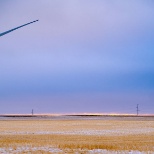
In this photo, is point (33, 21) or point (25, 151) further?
point (33, 21)

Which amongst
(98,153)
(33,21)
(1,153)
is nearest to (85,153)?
(98,153)

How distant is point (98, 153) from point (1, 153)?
6.63 meters

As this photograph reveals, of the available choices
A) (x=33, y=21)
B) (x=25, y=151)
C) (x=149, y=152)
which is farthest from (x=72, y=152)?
(x=33, y=21)

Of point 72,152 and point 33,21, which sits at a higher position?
point 33,21

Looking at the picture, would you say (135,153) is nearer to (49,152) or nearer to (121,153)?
(121,153)

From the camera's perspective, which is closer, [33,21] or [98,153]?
[98,153]

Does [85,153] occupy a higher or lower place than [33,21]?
lower

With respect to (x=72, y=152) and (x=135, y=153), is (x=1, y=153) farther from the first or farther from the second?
(x=135, y=153)

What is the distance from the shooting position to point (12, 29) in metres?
33.6

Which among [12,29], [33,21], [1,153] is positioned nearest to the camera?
[1,153]

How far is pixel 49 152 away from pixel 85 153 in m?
2.49

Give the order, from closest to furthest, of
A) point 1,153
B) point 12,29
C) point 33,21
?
point 1,153 < point 33,21 < point 12,29

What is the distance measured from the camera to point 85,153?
28406 mm

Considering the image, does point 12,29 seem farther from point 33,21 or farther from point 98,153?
point 98,153
